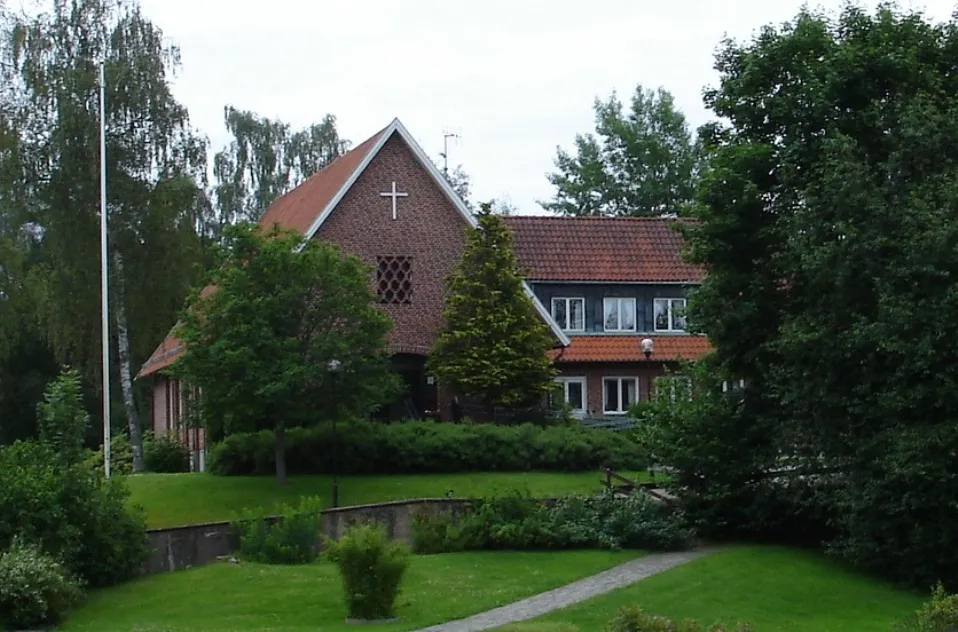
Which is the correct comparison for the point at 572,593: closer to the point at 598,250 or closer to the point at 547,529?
the point at 547,529

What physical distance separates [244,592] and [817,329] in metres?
11.1

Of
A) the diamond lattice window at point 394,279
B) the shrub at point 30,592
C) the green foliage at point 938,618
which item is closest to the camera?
the green foliage at point 938,618

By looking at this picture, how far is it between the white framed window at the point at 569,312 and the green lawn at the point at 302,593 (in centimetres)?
A: 1999

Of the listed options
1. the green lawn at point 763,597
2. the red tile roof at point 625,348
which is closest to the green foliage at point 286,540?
the green lawn at point 763,597

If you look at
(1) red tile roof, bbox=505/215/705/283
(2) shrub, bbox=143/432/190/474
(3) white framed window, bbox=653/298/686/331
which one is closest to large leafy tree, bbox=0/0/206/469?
(2) shrub, bbox=143/432/190/474

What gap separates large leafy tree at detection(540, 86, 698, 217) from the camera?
70.8 metres

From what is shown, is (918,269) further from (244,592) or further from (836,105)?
(244,592)

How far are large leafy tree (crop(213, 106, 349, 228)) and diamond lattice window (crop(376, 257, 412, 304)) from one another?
2834cm

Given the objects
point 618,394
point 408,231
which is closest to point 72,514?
point 408,231

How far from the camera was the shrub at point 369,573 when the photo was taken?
1984cm

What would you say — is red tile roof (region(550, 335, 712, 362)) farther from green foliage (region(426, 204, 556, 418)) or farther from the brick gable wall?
green foliage (region(426, 204, 556, 418))

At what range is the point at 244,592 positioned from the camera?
21734 mm

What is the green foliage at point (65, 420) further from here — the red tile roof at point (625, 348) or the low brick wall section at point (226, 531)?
the red tile roof at point (625, 348)

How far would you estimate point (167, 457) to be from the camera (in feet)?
148
